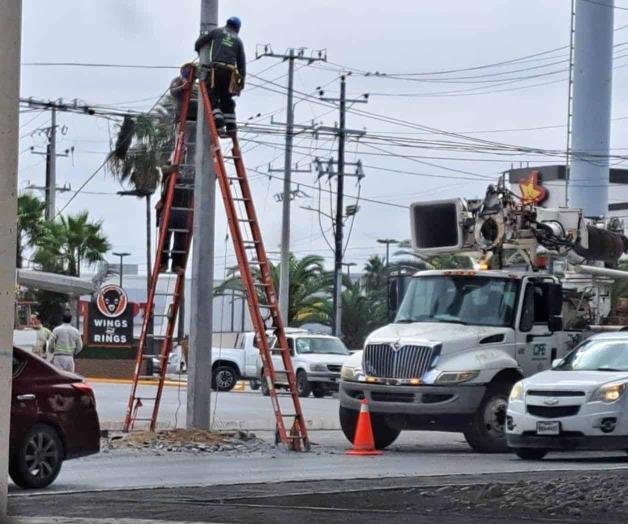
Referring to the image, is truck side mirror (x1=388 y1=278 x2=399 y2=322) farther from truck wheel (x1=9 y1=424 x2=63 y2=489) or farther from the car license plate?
truck wheel (x1=9 y1=424 x2=63 y2=489)

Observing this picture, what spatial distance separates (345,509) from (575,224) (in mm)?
12516

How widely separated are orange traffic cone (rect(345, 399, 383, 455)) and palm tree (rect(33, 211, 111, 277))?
39.2 metres

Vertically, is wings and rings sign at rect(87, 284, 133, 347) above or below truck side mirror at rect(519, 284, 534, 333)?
below

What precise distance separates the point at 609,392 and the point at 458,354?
2909 mm

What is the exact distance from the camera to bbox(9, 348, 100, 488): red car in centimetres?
1467

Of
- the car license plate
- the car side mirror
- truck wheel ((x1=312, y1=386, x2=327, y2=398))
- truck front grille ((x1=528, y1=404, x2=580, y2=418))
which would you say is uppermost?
the car side mirror

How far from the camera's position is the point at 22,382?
1493 centimetres

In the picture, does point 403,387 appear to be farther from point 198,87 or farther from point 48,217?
point 48,217

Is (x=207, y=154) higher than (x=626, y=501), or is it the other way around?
(x=207, y=154)

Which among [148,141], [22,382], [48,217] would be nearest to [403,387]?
[22,382]

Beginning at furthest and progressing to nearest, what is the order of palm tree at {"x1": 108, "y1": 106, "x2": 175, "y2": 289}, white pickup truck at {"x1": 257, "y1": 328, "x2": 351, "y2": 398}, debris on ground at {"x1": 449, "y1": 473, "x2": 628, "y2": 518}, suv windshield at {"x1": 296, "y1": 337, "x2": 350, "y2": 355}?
palm tree at {"x1": 108, "y1": 106, "x2": 175, "y2": 289} < suv windshield at {"x1": 296, "y1": 337, "x2": 350, "y2": 355} < white pickup truck at {"x1": 257, "y1": 328, "x2": 351, "y2": 398} < debris on ground at {"x1": 449, "y1": 473, "x2": 628, "y2": 518}

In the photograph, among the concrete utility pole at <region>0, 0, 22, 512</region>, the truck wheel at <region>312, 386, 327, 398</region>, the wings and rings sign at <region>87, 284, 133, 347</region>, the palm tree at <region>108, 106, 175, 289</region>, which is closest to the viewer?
the concrete utility pole at <region>0, 0, 22, 512</region>

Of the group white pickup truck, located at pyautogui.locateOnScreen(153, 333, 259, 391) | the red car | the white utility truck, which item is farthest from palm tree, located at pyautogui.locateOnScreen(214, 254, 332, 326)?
the red car

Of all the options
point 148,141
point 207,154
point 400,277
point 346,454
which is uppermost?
point 148,141
